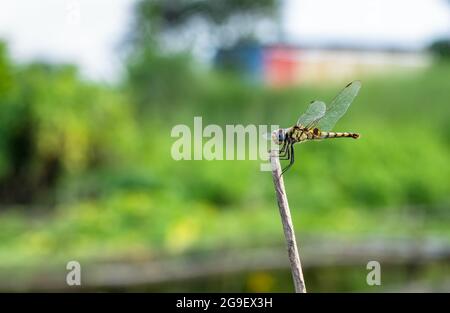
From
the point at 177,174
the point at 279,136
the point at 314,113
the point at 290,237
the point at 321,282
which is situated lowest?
the point at 290,237

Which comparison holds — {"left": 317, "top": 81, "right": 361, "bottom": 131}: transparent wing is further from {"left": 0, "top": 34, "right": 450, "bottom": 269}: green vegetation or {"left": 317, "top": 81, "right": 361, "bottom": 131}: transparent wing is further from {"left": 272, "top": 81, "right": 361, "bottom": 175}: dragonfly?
{"left": 0, "top": 34, "right": 450, "bottom": 269}: green vegetation

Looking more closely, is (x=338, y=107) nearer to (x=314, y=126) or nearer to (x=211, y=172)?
(x=314, y=126)

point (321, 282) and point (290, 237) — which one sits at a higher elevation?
point (321, 282)

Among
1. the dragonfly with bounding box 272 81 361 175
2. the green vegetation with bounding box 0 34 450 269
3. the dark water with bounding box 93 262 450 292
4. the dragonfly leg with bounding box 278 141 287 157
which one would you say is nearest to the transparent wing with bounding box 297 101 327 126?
the dragonfly with bounding box 272 81 361 175
